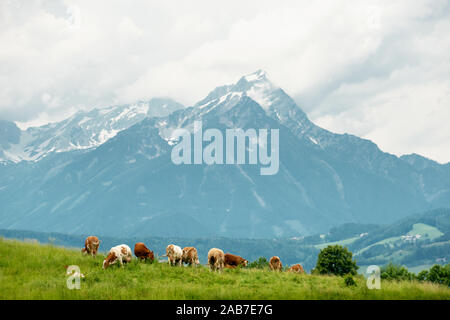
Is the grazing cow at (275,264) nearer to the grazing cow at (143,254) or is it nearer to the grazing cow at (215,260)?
the grazing cow at (215,260)

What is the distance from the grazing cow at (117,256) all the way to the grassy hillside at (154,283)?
649mm

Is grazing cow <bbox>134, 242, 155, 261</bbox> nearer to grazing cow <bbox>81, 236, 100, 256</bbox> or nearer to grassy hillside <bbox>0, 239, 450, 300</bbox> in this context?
grassy hillside <bbox>0, 239, 450, 300</bbox>

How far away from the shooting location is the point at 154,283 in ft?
91.5

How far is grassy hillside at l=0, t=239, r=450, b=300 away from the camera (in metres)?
25.0

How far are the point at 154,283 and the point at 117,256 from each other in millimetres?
5820

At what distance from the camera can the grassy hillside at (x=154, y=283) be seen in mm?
25016

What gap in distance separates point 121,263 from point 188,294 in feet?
29.1

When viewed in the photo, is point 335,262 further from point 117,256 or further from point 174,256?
point 117,256

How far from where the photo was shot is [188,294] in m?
25.2

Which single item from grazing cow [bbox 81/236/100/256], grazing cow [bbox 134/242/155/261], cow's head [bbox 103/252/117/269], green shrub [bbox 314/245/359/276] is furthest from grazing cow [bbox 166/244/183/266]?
green shrub [bbox 314/245/359/276]

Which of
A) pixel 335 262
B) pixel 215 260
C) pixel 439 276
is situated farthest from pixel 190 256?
pixel 439 276
